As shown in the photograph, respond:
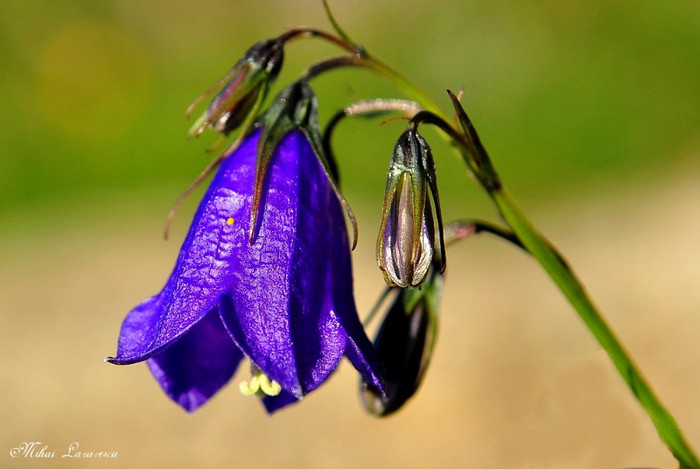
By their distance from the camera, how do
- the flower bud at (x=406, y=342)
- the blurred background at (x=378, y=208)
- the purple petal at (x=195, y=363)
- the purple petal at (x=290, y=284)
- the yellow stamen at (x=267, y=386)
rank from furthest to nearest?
the blurred background at (x=378, y=208) < the flower bud at (x=406, y=342) < the purple petal at (x=195, y=363) < the yellow stamen at (x=267, y=386) < the purple petal at (x=290, y=284)

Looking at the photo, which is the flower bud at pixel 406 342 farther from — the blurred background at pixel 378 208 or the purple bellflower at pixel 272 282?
the blurred background at pixel 378 208

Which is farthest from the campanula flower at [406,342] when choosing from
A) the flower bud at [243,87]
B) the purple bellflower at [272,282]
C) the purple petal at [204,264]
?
the flower bud at [243,87]

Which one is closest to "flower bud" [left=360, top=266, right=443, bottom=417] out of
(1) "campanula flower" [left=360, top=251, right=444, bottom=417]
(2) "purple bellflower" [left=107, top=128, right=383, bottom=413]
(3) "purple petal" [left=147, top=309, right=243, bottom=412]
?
(1) "campanula flower" [left=360, top=251, right=444, bottom=417]

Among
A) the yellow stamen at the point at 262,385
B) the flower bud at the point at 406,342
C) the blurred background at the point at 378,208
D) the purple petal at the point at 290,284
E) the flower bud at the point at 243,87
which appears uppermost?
the flower bud at the point at 243,87

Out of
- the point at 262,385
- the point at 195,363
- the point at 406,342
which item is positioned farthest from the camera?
the point at 406,342

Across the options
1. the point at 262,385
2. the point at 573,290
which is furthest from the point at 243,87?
the point at 573,290

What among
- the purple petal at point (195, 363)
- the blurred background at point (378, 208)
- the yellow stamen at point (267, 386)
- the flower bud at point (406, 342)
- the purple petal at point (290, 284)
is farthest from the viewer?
the blurred background at point (378, 208)

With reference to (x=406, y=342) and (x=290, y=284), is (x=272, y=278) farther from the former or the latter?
(x=406, y=342)

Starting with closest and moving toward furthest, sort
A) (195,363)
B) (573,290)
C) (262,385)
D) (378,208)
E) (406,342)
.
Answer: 1. (262,385)
2. (573,290)
3. (195,363)
4. (406,342)
5. (378,208)

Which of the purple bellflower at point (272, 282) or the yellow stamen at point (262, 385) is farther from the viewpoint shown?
the yellow stamen at point (262, 385)
